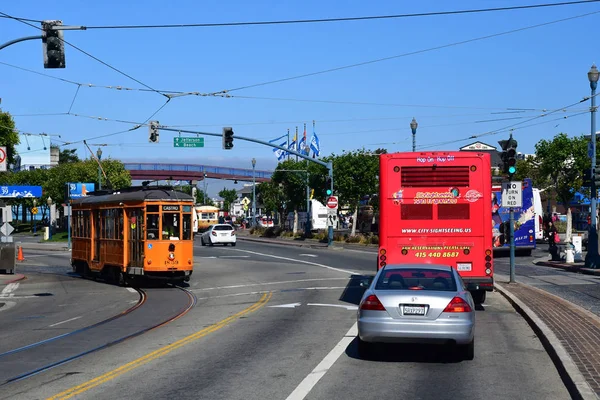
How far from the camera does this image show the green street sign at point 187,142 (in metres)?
44.6

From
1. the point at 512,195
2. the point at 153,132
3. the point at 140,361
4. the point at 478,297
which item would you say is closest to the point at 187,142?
the point at 153,132

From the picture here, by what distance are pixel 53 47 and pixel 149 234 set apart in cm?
856

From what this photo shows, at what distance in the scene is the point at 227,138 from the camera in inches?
1654

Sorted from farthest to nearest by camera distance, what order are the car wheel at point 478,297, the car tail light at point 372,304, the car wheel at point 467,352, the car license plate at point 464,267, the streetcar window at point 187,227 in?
the streetcar window at point 187,227, the car wheel at point 478,297, the car license plate at point 464,267, the car wheel at point 467,352, the car tail light at point 372,304

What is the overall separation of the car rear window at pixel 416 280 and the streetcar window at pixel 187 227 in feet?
51.0

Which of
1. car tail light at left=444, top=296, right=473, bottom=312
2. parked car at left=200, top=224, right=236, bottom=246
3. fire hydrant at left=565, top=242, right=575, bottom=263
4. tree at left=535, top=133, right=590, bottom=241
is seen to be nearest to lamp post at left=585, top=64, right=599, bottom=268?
fire hydrant at left=565, top=242, right=575, bottom=263

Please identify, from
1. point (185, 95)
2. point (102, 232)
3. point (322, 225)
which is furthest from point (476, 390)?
point (322, 225)

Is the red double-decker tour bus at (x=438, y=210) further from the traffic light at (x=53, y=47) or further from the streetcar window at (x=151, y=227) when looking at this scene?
the streetcar window at (x=151, y=227)

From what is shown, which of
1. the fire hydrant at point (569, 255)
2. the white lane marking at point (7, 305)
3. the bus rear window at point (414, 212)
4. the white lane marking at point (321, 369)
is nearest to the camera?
the white lane marking at point (321, 369)

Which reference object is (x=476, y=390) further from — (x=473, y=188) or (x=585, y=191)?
(x=585, y=191)

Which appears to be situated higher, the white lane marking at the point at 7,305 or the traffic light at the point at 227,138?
the traffic light at the point at 227,138

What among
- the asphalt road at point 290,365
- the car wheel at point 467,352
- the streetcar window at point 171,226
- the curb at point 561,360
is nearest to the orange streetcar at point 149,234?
the streetcar window at point 171,226

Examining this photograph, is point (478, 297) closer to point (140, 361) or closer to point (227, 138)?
point (140, 361)

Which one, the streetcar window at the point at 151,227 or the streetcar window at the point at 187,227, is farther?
the streetcar window at the point at 187,227
